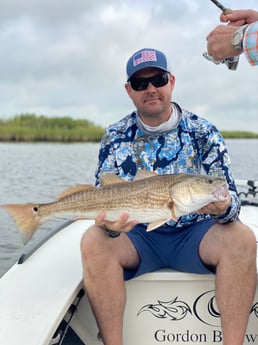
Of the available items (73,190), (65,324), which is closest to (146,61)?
(73,190)

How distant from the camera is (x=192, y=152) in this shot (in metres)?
3.24

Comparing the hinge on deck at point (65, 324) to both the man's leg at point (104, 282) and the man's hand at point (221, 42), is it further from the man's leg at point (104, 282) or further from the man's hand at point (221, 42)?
the man's hand at point (221, 42)

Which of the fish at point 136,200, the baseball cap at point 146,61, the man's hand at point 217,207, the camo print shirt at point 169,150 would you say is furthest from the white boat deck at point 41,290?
the baseball cap at point 146,61

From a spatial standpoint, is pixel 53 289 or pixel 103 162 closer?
pixel 53 289

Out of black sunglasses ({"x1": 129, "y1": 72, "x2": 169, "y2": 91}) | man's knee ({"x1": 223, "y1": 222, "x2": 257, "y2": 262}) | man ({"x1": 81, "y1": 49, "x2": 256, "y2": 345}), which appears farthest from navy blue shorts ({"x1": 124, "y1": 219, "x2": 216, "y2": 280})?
black sunglasses ({"x1": 129, "y1": 72, "x2": 169, "y2": 91})

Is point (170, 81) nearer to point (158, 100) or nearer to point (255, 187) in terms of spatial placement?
point (158, 100)

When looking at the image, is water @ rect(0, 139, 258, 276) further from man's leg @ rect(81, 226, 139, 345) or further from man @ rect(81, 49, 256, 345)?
man's leg @ rect(81, 226, 139, 345)

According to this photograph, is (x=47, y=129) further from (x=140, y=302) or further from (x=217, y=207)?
(x=217, y=207)

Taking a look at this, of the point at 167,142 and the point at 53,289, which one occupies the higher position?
the point at 167,142

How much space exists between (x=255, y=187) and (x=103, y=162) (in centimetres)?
291

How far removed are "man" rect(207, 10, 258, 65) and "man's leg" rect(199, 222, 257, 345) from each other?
971 mm

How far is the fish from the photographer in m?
2.50

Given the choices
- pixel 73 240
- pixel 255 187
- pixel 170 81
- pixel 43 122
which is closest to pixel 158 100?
pixel 170 81

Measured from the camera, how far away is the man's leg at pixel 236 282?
8.57 feet
